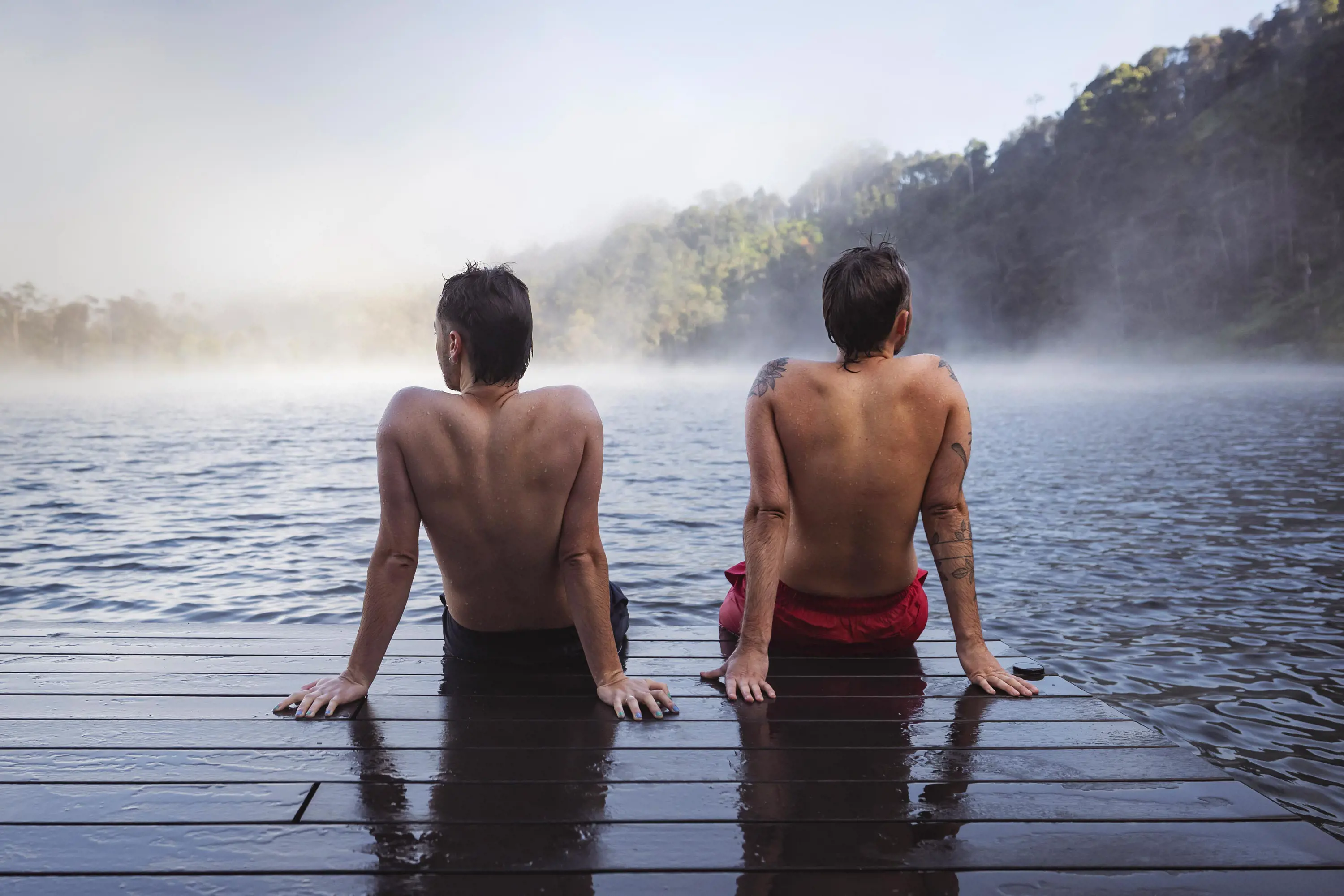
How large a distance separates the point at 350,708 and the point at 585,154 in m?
116

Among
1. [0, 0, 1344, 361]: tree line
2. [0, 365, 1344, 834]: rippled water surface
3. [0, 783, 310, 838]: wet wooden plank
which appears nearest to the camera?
[0, 783, 310, 838]: wet wooden plank


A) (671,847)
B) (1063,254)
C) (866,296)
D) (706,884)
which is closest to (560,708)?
(671,847)

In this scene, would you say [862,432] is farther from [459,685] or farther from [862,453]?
[459,685]

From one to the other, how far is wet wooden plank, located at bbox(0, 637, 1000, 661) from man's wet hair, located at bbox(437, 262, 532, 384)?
3.29 ft

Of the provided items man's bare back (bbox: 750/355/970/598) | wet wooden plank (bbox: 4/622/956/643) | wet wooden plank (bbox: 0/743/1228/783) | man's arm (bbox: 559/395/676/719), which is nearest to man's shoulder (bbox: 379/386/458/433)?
man's arm (bbox: 559/395/676/719)

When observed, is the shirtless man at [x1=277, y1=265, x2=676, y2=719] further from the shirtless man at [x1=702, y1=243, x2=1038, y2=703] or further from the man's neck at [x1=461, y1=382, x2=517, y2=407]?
the shirtless man at [x1=702, y1=243, x2=1038, y2=703]

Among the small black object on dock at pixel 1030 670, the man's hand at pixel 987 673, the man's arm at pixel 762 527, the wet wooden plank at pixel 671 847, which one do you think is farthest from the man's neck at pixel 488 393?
the small black object on dock at pixel 1030 670

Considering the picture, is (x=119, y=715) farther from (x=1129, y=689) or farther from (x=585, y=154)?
(x=585, y=154)

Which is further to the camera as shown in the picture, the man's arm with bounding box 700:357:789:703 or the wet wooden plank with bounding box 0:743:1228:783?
the man's arm with bounding box 700:357:789:703

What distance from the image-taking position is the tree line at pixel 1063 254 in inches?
1919

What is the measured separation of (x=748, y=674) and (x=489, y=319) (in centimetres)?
113

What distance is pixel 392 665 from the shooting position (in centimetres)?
273

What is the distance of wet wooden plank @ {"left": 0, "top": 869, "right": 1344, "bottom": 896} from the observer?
59.3 inches

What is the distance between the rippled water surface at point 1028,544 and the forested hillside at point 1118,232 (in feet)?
104
